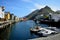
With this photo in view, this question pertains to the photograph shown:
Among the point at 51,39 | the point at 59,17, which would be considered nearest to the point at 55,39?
the point at 51,39

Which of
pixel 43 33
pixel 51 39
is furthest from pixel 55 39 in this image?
pixel 43 33

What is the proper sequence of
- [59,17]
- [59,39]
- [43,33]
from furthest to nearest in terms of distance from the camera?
[59,17], [43,33], [59,39]

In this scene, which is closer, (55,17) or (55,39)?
(55,39)

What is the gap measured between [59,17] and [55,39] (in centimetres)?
7693

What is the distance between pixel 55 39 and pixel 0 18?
82196 millimetres

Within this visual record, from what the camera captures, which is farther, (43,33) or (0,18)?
(0,18)

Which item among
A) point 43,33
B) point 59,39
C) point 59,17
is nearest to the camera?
point 59,39

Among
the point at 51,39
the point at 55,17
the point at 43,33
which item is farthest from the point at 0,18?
the point at 51,39

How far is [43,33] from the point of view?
4250 centimetres

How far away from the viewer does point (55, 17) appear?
344ft

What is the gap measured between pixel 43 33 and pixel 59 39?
19.1 m

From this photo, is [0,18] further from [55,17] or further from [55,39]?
[55,39]

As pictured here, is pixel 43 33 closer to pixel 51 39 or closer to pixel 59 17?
pixel 51 39

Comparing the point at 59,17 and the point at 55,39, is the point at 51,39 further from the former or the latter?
the point at 59,17
